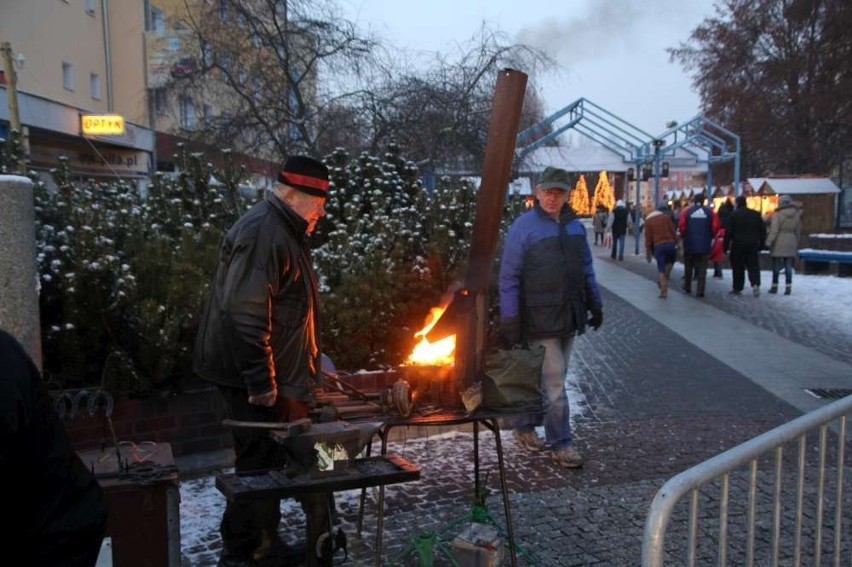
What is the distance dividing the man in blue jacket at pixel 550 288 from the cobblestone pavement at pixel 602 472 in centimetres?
45

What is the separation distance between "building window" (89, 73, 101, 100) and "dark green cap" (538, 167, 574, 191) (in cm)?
2457

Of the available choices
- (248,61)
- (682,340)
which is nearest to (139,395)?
(682,340)

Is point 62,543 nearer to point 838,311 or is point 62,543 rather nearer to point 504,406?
point 504,406

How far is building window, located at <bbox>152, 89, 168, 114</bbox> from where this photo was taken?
1334 cm

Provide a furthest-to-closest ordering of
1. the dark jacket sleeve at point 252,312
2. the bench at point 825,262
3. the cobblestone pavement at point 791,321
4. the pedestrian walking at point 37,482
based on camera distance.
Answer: the bench at point 825,262
the cobblestone pavement at point 791,321
the dark jacket sleeve at point 252,312
the pedestrian walking at point 37,482

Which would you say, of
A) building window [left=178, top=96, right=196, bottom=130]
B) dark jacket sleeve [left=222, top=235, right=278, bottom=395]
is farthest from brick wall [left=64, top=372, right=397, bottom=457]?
building window [left=178, top=96, right=196, bottom=130]

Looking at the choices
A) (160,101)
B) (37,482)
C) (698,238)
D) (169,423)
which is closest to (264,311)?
(37,482)

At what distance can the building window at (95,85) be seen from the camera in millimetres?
25719

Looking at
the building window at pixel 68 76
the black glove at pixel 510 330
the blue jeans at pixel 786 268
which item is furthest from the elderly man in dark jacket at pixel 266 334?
the building window at pixel 68 76

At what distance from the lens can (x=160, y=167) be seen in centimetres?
2627

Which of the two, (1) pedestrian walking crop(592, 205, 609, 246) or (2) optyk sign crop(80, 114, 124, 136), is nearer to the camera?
(2) optyk sign crop(80, 114, 124, 136)

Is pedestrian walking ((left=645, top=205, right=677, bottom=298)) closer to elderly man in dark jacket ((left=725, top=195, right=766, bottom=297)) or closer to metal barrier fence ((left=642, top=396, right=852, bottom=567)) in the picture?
elderly man in dark jacket ((left=725, top=195, right=766, bottom=297))

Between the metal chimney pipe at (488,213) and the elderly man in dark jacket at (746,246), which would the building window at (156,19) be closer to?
the elderly man in dark jacket at (746,246)

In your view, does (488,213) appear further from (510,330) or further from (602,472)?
(602,472)
